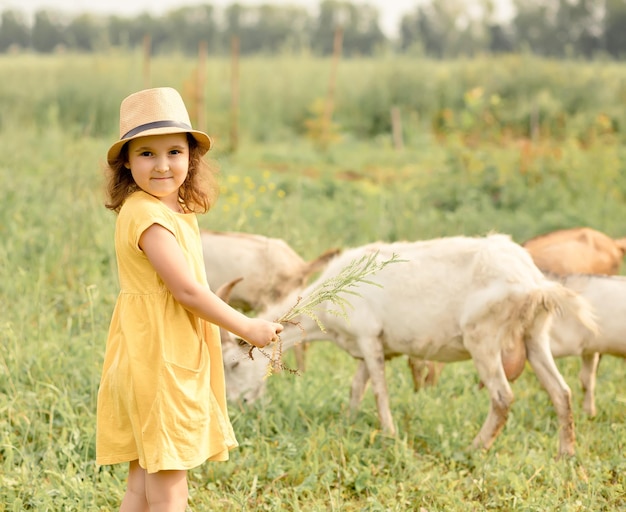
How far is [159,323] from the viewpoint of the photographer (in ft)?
9.17

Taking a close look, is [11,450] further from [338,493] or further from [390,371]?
[390,371]

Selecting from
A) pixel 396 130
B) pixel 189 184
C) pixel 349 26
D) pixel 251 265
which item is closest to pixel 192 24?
pixel 349 26

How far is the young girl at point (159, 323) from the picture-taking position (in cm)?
275

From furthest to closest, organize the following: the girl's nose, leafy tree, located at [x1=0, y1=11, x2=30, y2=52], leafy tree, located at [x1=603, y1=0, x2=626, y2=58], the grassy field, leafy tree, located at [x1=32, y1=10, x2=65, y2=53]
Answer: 1. leafy tree, located at [x1=603, y1=0, x2=626, y2=58]
2. leafy tree, located at [x1=32, y1=10, x2=65, y2=53]
3. leafy tree, located at [x1=0, y1=11, x2=30, y2=52]
4. the grassy field
5. the girl's nose

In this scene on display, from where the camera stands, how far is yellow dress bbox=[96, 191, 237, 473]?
2.77 metres

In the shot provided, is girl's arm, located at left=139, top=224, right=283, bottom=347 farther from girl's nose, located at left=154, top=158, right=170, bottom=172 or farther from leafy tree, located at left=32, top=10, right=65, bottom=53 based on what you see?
leafy tree, located at left=32, top=10, right=65, bottom=53

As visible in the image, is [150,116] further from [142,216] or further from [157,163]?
[142,216]

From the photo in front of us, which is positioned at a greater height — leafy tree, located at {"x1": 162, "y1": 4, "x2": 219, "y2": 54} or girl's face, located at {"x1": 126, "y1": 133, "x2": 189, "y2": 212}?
leafy tree, located at {"x1": 162, "y1": 4, "x2": 219, "y2": 54}

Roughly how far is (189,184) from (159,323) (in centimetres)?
61

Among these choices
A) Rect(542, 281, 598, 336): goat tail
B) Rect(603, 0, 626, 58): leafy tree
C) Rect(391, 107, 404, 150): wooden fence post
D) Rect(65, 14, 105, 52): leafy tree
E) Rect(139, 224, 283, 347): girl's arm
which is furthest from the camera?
Rect(603, 0, 626, 58): leafy tree

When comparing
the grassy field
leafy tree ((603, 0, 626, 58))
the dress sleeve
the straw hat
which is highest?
leafy tree ((603, 0, 626, 58))

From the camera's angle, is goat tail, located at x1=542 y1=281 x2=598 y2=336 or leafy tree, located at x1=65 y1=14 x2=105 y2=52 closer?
goat tail, located at x1=542 y1=281 x2=598 y2=336

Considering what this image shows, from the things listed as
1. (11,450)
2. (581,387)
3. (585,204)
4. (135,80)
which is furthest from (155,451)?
(135,80)

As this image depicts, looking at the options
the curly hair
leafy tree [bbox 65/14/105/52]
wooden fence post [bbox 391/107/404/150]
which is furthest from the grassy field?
leafy tree [bbox 65/14/105/52]
